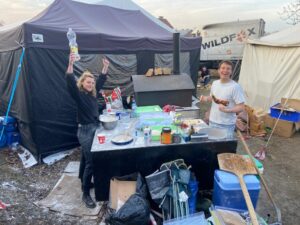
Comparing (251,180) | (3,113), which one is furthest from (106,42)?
(251,180)

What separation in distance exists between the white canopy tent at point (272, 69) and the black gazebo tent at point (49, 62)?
404cm

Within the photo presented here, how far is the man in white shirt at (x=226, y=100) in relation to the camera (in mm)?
3107

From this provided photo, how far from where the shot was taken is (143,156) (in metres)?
2.90

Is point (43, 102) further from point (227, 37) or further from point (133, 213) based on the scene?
point (227, 37)

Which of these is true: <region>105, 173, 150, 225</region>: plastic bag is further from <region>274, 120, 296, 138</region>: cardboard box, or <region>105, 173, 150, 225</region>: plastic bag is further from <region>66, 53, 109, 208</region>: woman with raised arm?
<region>274, 120, 296, 138</region>: cardboard box

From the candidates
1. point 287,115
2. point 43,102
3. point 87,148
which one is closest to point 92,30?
point 43,102

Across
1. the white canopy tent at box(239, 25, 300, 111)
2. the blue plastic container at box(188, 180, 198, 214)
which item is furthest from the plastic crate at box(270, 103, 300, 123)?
the blue plastic container at box(188, 180, 198, 214)

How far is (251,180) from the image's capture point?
8.41 feet

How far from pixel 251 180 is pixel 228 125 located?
912 millimetres

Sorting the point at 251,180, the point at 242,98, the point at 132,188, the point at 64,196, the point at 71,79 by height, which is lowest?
the point at 64,196

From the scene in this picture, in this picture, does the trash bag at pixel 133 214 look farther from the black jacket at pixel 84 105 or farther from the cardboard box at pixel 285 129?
the cardboard box at pixel 285 129

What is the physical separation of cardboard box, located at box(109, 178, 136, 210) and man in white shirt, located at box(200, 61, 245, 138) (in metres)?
1.41

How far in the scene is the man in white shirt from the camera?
311cm

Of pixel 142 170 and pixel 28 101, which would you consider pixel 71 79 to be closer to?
pixel 142 170
